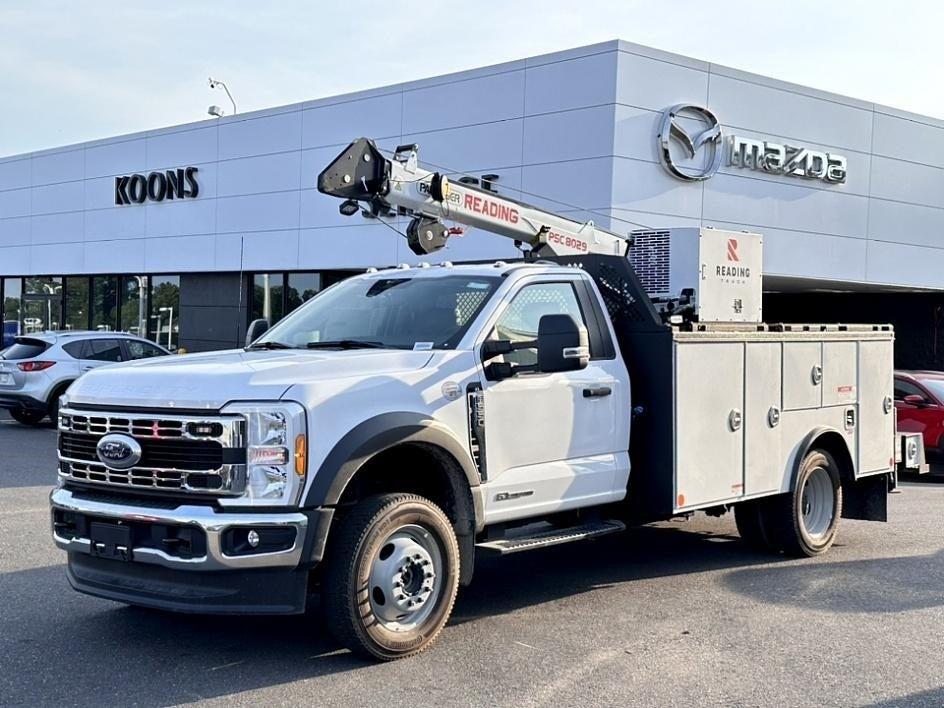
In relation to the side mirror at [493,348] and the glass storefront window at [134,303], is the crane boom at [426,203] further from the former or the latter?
the glass storefront window at [134,303]

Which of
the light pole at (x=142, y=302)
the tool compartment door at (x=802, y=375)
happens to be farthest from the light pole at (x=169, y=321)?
the tool compartment door at (x=802, y=375)

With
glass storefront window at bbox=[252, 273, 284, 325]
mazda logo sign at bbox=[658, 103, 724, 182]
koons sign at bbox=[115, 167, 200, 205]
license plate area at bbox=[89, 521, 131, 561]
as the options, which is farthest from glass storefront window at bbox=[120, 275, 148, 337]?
license plate area at bbox=[89, 521, 131, 561]

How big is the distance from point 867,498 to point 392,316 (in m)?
5.27

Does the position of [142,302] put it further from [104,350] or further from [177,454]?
[177,454]

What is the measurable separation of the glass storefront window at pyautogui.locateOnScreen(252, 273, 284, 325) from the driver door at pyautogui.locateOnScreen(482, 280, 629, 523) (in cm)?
1997

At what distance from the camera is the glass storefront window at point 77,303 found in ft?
105

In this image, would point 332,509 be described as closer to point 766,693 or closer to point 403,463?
point 403,463

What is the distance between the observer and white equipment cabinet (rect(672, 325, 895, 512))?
297 inches

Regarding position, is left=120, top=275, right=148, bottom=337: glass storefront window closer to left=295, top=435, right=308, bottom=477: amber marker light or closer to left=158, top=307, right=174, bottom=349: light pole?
left=158, top=307, right=174, bottom=349: light pole

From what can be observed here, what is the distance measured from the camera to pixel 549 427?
22.2 feet

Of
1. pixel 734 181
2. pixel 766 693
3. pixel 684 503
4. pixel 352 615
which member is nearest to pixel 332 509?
pixel 352 615

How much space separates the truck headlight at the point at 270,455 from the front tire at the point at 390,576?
0.43 meters

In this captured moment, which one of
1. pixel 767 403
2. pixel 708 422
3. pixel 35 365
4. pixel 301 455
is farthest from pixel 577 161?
pixel 301 455

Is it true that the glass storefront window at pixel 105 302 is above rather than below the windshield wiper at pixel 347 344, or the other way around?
above
